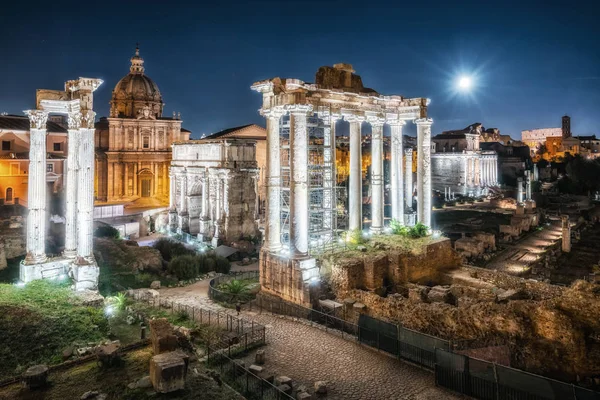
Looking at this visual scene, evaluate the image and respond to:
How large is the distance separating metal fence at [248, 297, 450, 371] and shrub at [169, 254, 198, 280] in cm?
1071

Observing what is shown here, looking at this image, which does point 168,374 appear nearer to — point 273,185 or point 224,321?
point 224,321

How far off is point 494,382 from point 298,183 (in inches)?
376

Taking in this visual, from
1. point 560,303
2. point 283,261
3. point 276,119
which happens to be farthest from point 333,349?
point 276,119

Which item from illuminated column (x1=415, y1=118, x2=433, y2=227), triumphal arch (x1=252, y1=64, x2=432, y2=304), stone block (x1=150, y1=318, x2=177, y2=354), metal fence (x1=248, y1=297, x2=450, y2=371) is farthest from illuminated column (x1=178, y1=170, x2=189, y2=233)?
stone block (x1=150, y1=318, x2=177, y2=354)

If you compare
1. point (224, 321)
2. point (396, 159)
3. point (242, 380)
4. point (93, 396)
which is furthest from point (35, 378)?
point (396, 159)

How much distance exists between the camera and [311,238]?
20688 millimetres

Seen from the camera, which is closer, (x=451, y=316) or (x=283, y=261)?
(x=451, y=316)

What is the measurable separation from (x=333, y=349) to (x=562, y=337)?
5.99m

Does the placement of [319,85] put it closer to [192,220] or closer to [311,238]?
[311,238]

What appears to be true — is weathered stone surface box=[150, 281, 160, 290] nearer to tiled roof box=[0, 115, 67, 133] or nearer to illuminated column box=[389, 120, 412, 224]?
illuminated column box=[389, 120, 412, 224]

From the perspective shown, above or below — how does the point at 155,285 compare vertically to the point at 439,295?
below

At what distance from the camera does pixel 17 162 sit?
39.5m

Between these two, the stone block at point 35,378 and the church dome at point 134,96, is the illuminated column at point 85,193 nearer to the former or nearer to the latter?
the stone block at point 35,378

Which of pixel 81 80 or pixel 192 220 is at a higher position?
pixel 81 80
